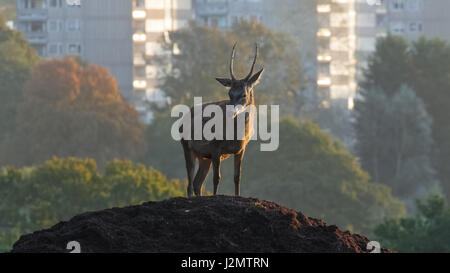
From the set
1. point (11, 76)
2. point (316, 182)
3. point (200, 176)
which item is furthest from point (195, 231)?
point (11, 76)

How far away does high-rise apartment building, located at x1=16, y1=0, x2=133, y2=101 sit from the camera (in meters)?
177

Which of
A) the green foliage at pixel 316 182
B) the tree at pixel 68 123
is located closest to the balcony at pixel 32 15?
the tree at pixel 68 123

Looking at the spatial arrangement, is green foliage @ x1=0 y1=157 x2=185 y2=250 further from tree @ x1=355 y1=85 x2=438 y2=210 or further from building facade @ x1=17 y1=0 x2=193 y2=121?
building facade @ x1=17 y1=0 x2=193 y2=121

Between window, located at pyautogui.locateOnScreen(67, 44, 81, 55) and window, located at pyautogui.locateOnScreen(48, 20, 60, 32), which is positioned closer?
window, located at pyautogui.locateOnScreen(48, 20, 60, 32)

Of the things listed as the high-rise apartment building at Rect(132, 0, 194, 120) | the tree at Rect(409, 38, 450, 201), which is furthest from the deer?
the high-rise apartment building at Rect(132, 0, 194, 120)

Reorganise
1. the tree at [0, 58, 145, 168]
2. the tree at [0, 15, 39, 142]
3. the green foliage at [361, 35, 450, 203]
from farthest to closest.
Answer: the green foliage at [361, 35, 450, 203] → the tree at [0, 15, 39, 142] → the tree at [0, 58, 145, 168]

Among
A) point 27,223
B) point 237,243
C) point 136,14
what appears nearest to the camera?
point 237,243

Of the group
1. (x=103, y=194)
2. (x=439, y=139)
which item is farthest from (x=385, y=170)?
(x=103, y=194)

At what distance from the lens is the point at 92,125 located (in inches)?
4783

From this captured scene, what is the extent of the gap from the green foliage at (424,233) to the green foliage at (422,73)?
80.7 meters

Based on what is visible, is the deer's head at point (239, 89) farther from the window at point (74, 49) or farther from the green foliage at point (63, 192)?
the window at point (74, 49)

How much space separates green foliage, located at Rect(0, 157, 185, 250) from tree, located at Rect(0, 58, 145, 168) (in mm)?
35456
